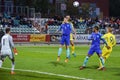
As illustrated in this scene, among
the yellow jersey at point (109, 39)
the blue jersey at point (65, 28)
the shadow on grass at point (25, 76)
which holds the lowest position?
the shadow on grass at point (25, 76)

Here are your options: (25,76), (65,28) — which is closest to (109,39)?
(65,28)

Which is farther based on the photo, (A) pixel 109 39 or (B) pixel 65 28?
(B) pixel 65 28

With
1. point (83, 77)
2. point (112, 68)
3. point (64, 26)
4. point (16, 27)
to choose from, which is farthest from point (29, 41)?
point (83, 77)

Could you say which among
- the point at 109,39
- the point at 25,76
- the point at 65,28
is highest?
the point at 65,28

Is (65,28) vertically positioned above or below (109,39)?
above

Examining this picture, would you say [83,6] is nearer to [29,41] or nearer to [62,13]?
[62,13]

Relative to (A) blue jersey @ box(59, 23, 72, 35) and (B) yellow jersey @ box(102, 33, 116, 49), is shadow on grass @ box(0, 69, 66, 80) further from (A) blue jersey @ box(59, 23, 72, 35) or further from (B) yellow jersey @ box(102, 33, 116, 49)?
(A) blue jersey @ box(59, 23, 72, 35)

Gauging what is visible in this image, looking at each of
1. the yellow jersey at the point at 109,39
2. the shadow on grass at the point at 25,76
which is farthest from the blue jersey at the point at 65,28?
the shadow on grass at the point at 25,76

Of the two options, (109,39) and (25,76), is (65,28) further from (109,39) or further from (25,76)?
(25,76)

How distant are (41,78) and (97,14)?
193 feet

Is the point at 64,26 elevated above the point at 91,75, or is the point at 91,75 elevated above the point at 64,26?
the point at 64,26

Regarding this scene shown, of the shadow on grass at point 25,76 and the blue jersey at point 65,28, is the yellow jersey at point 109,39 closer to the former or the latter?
the blue jersey at point 65,28

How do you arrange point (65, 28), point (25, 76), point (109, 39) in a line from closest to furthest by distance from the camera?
point (25, 76) → point (109, 39) → point (65, 28)

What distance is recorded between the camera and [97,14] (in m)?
74.1
